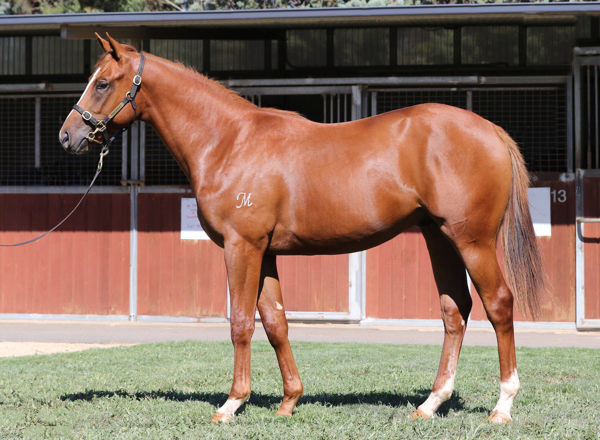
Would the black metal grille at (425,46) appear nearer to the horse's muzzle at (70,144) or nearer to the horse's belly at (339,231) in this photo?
the horse's belly at (339,231)

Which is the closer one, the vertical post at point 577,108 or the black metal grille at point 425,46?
the vertical post at point 577,108

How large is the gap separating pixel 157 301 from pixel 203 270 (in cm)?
95

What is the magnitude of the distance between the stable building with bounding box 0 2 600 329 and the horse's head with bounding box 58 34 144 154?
621 centimetres

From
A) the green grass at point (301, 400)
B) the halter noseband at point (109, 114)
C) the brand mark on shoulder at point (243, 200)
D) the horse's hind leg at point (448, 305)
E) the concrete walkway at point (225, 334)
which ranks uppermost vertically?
the halter noseband at point (109, 114)

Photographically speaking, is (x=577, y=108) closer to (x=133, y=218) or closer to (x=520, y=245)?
(x=520, y=245)

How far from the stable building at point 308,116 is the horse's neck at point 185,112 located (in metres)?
6.15

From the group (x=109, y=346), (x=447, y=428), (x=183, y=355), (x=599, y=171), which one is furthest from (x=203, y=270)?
(x=447, y=428)

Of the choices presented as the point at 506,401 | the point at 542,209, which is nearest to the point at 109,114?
the point at 506,401

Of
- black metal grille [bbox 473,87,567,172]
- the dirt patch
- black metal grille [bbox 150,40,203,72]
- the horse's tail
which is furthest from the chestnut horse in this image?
black metal grille [bbox 150,40,203,72]

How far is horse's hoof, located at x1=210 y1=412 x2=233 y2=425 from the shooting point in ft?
15.2

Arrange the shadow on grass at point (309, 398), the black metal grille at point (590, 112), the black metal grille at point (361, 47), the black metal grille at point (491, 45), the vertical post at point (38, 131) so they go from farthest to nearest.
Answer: the vertical post at point (38, 131)
the black metal grille at point (361, 47)
the black metal grille at point (491, 45)
the black metal grille at point (590, 112)
the shadow on grass at point (309, 398)

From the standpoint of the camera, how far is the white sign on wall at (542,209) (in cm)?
1148

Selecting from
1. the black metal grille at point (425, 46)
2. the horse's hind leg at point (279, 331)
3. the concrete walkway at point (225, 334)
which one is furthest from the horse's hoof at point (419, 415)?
the black metal grille at point (425, 46)

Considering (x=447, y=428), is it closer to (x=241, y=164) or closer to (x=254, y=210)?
(x=254, y=210)
